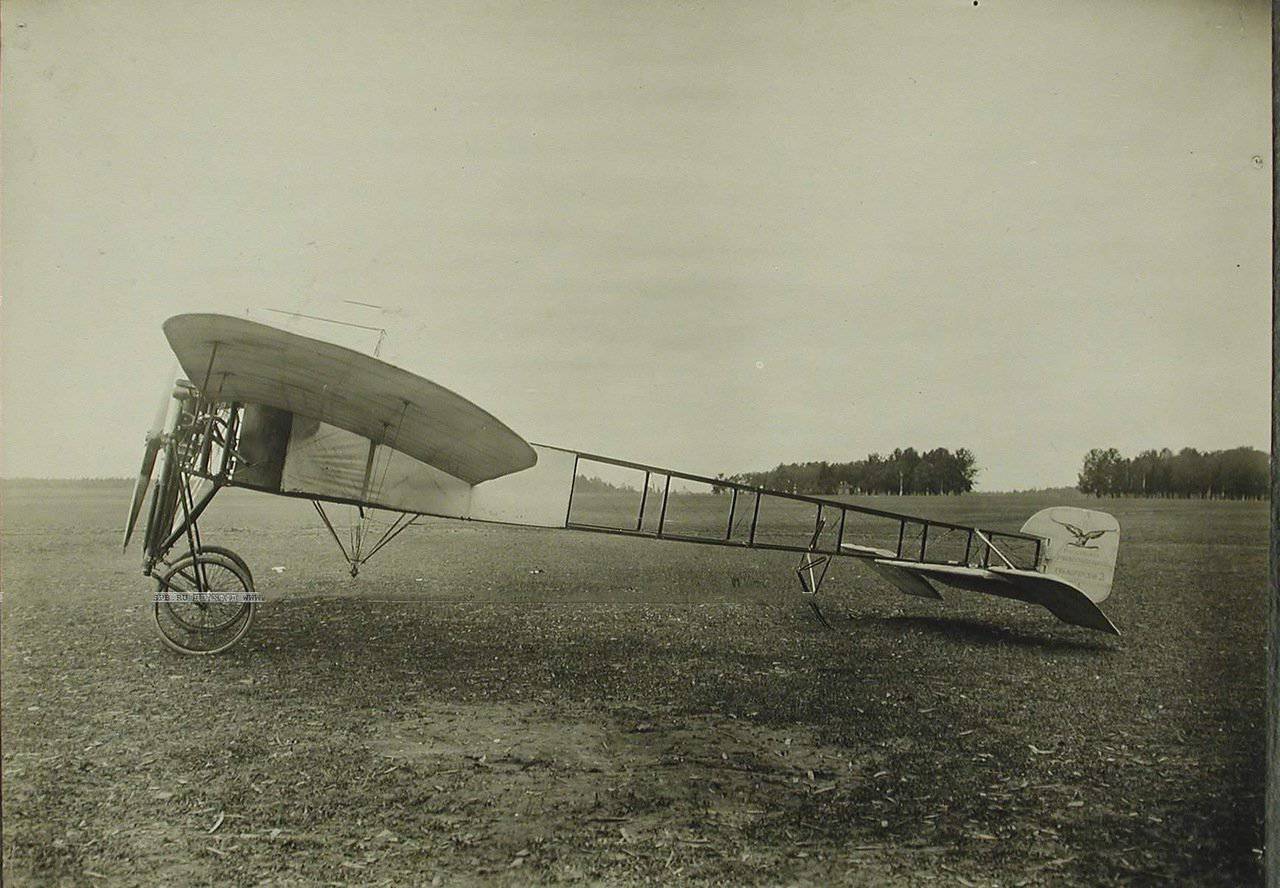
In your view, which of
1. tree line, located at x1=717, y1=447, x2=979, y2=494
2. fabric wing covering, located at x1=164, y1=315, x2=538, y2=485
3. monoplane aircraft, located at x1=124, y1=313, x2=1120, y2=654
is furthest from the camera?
tree line, located at x1=717, y1=447, x2=979, y2=494

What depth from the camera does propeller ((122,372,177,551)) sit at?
2.15 meters

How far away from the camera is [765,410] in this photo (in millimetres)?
2420

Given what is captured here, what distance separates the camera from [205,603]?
85.9 inches

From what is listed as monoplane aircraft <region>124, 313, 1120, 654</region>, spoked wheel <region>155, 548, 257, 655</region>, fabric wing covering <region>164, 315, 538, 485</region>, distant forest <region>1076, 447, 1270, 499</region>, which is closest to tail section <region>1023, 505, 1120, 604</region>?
monoplane aircraft <region>124, 313, 1120, 654</region>

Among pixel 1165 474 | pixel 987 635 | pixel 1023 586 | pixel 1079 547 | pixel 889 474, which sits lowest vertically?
pixel 987 635

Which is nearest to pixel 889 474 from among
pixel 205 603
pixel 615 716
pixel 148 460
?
pixel 615 716

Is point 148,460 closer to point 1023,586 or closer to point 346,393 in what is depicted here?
point 346,393

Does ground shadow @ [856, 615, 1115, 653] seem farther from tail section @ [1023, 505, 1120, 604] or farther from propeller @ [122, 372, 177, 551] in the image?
propeller @ [122, 372, 177, 551]

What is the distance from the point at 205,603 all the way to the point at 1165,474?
2.96 metres

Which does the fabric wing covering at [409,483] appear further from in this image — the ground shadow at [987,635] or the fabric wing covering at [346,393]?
the ground shadow at [987,635]

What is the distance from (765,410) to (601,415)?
511 millimetres

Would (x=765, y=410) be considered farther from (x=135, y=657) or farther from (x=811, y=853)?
(x=135, y=657)

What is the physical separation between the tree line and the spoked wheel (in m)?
1.59

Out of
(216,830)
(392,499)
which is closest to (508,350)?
(392,499)
